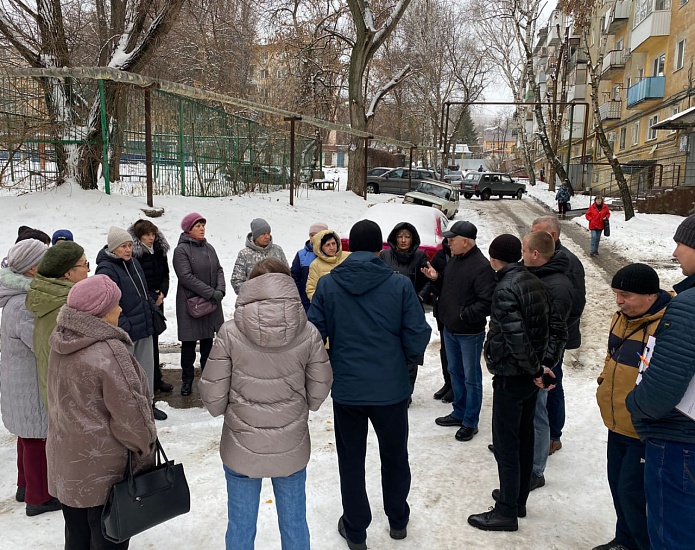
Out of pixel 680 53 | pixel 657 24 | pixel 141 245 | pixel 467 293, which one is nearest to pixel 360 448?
pixel 467 293

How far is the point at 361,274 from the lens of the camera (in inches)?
120

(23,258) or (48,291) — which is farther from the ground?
(23,258)

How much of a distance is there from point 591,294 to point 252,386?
343 inches

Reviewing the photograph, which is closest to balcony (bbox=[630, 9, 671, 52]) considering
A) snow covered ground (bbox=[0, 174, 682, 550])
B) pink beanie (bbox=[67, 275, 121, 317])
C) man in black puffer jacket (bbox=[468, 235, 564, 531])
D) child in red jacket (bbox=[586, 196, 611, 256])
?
child in red jacket (bbox=[586, 196, 611, 256])

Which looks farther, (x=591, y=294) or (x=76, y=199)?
(x=76, y=199)

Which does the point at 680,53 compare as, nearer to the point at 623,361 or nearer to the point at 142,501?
the point at 623,361

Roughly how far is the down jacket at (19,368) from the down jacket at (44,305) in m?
0.17

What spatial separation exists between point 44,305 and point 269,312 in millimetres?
1444

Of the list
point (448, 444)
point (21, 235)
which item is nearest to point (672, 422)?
point (448, 444)

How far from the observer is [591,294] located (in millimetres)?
9938

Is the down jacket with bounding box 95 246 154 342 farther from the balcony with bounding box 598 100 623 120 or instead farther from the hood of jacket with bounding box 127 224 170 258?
the balcony with bounding box 598 100 623 120

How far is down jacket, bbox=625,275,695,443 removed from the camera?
224 cm

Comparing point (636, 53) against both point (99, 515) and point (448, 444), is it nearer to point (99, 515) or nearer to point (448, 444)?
point (448, 444)

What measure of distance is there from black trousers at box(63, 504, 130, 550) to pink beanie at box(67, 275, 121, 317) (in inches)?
36.1
